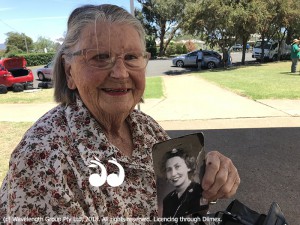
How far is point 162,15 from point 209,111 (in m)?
35.3

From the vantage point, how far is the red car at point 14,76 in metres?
13.6

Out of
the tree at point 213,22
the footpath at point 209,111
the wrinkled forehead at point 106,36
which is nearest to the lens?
the wrinkled forehead at point 106,36

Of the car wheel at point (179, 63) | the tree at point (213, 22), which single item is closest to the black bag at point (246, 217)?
the tree at point (213, 22)

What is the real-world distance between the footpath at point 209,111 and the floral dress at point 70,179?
513 centimetres

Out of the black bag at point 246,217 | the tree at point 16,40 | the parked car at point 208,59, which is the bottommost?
the parked car at point 208,59

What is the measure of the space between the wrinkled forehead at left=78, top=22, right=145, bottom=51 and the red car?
1325 centimetres

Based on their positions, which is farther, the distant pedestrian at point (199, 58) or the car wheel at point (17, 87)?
the distant pedestrian at point (199, 58)

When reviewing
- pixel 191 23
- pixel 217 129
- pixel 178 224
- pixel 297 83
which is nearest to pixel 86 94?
pixel 178 224

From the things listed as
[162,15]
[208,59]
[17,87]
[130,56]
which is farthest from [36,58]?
[130,56]

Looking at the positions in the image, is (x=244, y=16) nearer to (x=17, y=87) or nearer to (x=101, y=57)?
(x=17, y=87)

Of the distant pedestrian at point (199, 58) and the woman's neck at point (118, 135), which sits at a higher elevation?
the woman's neck at point (118, 135)

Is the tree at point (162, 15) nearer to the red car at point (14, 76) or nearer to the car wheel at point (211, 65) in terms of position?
the car wheel at point (211, 65)

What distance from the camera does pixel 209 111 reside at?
8039 millimetres

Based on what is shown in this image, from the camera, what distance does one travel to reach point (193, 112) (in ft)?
26.3
